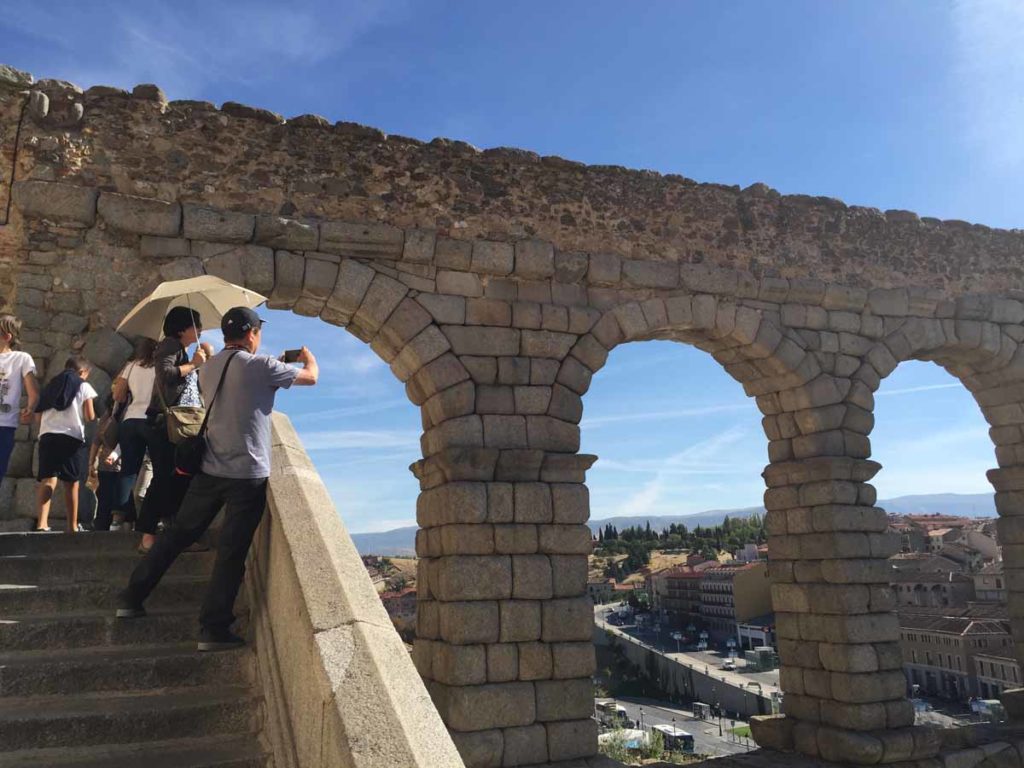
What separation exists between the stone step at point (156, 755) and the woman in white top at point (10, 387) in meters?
2.72

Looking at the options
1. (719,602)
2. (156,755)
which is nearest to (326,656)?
(156,755)

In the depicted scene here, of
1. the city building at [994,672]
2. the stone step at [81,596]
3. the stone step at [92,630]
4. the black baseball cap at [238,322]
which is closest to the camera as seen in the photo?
the stone step at [92,630]

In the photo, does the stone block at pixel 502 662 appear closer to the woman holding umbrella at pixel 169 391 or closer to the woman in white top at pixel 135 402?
the woman in white top at pixel 135 402

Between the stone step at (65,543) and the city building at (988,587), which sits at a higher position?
the stone step at (65,543)

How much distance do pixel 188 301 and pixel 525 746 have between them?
5.02 metres

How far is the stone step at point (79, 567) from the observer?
13.8 feet

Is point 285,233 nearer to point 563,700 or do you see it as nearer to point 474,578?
point 474,578

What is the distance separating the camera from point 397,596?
25.2 meters

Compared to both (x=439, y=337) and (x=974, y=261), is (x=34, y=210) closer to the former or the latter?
(x=439, y=337)

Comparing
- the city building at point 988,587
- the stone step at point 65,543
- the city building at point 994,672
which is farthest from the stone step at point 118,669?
the city building at point 988,587

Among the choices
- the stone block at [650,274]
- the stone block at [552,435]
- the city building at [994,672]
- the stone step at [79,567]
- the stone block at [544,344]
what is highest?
the stone block at [650,274]

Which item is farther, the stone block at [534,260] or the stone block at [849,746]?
the stone block at [534,260]

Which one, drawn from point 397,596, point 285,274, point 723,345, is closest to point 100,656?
point 285,274

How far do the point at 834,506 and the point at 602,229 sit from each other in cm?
446
